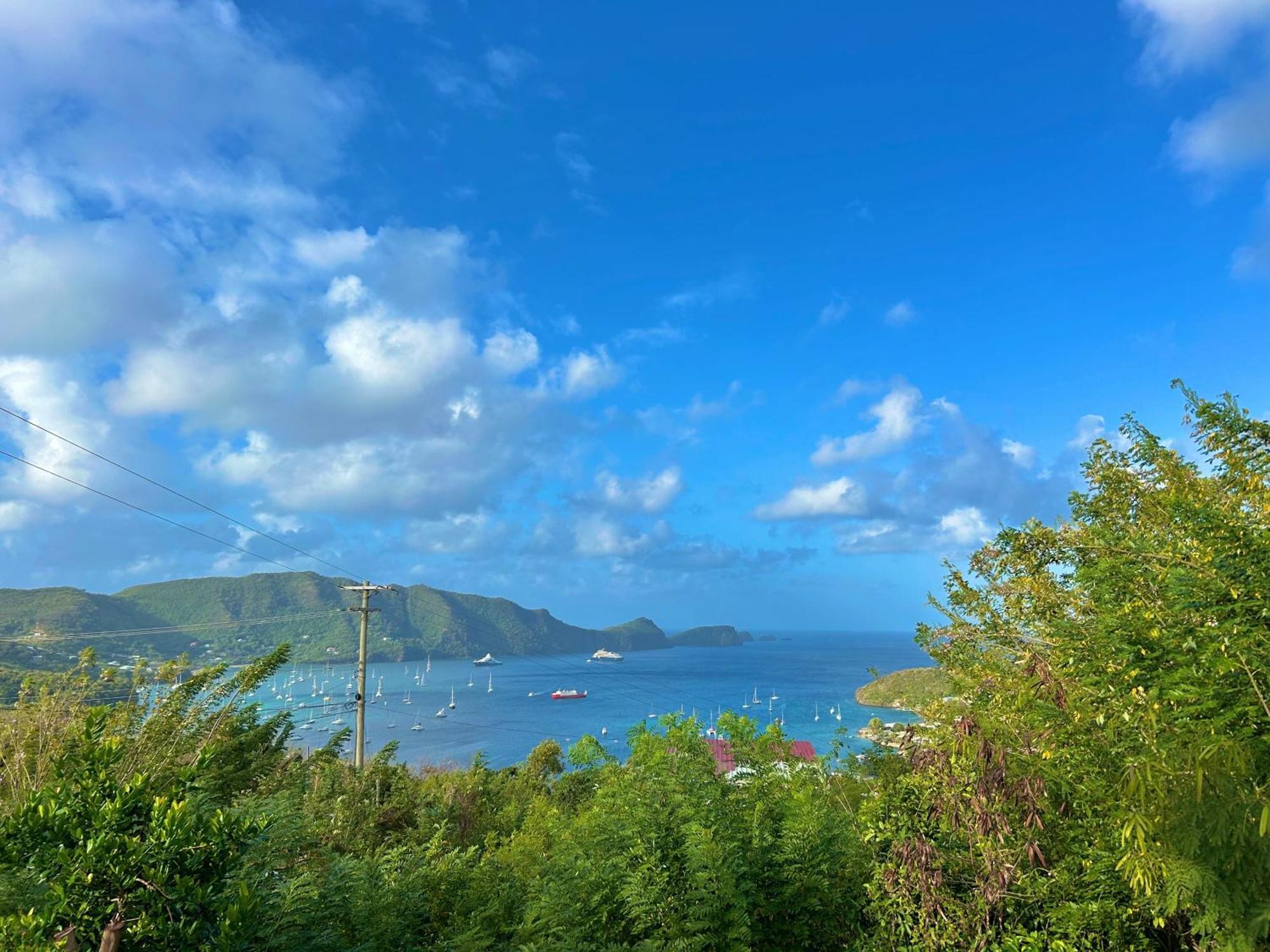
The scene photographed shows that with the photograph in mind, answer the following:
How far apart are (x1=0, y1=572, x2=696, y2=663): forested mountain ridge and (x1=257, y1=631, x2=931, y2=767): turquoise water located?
20.4 feet

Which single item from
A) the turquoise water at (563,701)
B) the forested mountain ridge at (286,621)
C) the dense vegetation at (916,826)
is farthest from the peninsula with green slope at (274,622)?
the dense vegetation at (916,826)

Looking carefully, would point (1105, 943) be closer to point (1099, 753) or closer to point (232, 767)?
point (1099, 753)

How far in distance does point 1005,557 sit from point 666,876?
6001 mm

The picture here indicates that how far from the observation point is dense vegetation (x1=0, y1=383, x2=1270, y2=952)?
2223mm

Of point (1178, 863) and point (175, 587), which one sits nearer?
point (1178, 863)

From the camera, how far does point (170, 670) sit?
8.02 meters

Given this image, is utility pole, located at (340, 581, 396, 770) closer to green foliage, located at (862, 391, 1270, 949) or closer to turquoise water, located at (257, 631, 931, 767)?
turquoise water, located at (257, 631, 931, 767)

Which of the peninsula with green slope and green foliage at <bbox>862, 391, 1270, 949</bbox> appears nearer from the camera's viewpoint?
green foliage at <bbox>862, 391, 1270, 949</bbox>

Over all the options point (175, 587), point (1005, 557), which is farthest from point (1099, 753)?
point (175, 587)

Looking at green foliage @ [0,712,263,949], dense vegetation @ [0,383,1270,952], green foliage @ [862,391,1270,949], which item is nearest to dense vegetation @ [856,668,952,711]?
dense vegetation @ [0,383,1270,952]

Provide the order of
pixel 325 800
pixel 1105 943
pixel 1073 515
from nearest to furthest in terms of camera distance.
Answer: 1. pixel 1105 943
2. pixel 1073 515
3. pixel 325 800

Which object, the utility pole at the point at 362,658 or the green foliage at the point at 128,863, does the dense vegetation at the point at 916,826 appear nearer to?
the green foliage at the point at 128,863

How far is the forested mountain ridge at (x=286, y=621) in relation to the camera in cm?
6588

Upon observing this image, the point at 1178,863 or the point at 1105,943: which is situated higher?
the point at 1178,863
